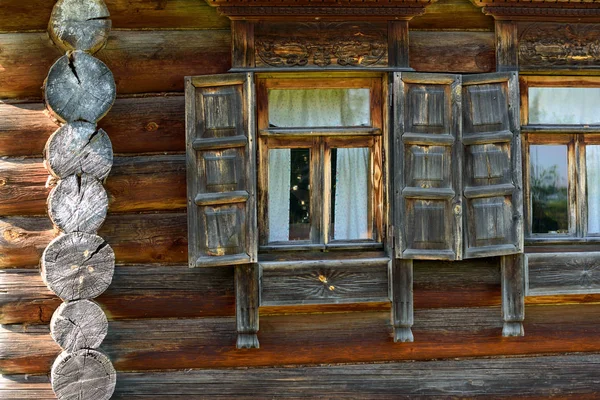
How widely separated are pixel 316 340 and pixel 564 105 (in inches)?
86.2

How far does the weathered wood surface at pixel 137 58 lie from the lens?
4.41 meters

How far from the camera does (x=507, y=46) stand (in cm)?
462

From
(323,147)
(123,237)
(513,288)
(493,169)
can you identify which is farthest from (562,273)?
(123,237)

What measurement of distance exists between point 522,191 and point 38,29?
310 cm

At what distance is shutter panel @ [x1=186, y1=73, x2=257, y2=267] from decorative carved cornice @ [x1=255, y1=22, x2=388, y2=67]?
27 centimetres

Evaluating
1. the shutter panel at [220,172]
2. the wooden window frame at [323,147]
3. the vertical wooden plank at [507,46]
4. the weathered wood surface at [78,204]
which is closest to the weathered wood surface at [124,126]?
the shutter panel at [220,172]

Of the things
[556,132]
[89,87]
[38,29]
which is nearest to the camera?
[89,87]

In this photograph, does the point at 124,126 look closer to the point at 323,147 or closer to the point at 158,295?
the point at 158,295

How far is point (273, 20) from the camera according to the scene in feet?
14.6

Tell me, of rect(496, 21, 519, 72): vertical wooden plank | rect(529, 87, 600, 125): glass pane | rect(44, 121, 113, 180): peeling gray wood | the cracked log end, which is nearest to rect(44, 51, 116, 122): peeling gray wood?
rect(44, 121, 113, 180): peeling gray wood

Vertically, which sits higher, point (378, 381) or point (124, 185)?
point (124, 185)

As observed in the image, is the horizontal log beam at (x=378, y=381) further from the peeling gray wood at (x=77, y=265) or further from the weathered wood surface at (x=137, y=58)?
the weathered wood surface at (x=137, y=58)

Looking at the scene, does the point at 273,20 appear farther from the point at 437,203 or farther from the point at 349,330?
the point at 349,330

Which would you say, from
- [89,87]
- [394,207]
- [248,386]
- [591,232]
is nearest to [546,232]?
[591,232]
